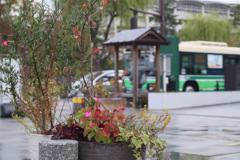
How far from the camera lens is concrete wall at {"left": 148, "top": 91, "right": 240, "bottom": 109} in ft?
72.6

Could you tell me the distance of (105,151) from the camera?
21.8 ft

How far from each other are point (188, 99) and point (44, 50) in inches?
646

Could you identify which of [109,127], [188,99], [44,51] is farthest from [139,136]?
[188,99]

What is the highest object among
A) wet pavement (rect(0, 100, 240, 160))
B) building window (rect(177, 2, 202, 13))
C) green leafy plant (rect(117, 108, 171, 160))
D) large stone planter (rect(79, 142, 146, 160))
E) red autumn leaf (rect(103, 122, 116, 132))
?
building window (rect(177, 2, 202, 13))

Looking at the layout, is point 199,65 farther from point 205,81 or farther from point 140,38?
point 140,38

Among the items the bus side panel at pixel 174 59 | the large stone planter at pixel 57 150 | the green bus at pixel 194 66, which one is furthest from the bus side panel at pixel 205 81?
the large stone planter at pixel 57 150

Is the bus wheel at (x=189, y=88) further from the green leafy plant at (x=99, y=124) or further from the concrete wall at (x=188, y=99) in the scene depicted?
the green leafy plant at (x=99, y=124)

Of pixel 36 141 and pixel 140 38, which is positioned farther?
pixel 140 38

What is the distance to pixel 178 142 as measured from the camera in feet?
36.4

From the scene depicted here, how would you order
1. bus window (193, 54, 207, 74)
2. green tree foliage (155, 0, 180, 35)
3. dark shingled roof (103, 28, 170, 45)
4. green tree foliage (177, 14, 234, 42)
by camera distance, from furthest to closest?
green tree foliage (155, 0, 180, 35) < green tree foliage (177, 14, 234, 42) < bus window (193, 54, 207, 74) < dark shingled roof (103, 28, 170, 45)

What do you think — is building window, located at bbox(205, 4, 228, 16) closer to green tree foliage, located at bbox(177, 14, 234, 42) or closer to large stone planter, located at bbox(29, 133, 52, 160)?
green tree foliage, located at bbox(177, 14, 234, 42)

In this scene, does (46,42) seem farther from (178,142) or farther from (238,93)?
(238,93)

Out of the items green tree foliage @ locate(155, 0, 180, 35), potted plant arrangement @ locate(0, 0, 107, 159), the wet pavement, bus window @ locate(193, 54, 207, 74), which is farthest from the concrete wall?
green tree foliage @ locate(155, 0, 180, 35)

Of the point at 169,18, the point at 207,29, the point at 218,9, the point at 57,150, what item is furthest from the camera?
the point at 218,9
